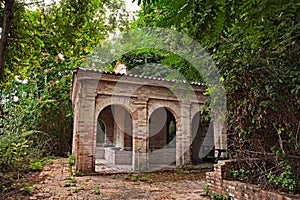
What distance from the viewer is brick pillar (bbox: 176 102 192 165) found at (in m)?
11.6

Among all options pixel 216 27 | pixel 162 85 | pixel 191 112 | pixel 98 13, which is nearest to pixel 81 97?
pixel 162 85

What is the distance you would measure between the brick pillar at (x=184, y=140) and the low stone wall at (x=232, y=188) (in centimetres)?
519

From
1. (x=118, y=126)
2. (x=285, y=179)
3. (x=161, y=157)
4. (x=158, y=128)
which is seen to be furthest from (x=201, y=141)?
(x=285, y=179)

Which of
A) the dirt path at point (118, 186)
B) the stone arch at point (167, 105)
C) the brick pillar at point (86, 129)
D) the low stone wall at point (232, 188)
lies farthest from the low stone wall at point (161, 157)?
the low stone wall at point (232, 188)

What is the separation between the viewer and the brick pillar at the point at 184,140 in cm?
1155

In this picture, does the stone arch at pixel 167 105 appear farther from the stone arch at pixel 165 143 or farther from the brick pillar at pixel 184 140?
the brick pillar at pixel 184 140

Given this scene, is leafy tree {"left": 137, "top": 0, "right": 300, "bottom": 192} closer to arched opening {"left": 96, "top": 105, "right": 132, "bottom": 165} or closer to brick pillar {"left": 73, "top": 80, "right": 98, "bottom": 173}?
brick pillar {"left": 73, "top": 80, "right": 98, "bottom": 173}

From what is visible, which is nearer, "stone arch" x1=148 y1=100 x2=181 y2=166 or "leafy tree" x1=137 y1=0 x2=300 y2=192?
"leafy tree" x1=137 y1=0 x2=300 y2=192

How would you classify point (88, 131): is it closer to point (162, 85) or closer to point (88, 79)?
point (88, 79)

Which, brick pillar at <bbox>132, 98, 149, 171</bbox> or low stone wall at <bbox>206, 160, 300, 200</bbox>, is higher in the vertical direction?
brick pillar at <bbox>132, 98, 149, 171</bbox>

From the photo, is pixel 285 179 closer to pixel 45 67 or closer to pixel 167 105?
pixel 167 105

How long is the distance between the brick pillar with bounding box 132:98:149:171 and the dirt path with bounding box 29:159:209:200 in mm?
863

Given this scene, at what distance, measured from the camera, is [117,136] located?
16.3 meters

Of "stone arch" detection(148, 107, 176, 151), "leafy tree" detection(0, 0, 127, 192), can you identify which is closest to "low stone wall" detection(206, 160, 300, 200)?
"leafy tree" detection(0, 0, 127, 192)
